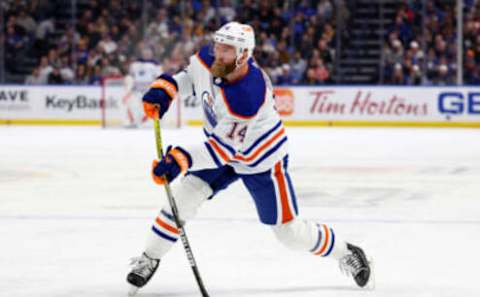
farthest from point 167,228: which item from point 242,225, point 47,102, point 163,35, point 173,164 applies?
point 163,35

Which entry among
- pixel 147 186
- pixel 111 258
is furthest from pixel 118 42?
pixel 111 258

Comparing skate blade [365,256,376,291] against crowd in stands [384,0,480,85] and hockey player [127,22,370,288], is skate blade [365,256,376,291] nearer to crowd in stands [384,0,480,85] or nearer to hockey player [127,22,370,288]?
hockey player [127,22,370,288]

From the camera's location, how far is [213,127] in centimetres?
431

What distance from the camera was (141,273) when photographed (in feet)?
14.6

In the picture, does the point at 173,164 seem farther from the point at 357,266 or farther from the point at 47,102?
the point at 47,102

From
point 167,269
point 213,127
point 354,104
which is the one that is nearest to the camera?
point 213,127

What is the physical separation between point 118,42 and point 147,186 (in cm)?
996

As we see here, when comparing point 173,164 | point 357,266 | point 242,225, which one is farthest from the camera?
point 242,225

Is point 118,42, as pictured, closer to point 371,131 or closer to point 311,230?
point 371,131

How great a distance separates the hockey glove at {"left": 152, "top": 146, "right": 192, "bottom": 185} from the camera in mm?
4070

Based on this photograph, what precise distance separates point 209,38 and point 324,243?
44.9 ft

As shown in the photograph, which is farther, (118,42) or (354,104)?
(118,42)

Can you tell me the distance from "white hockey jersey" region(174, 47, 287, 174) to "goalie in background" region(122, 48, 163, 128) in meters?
11.6

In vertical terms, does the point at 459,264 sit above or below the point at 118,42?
above
